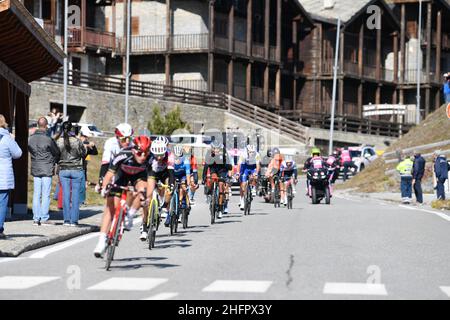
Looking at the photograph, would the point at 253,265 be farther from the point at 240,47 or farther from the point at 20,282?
the point at 240,47

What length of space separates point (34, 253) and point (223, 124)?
47958 mm

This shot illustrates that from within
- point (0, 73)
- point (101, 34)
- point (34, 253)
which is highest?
point (101, 34)

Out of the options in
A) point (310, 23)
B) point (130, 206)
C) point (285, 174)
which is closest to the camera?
point (130, 206)

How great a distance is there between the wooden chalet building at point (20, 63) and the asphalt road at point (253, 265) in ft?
10.3

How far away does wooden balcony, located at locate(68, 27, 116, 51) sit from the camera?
203ft

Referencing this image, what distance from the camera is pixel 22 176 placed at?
23.8 meters

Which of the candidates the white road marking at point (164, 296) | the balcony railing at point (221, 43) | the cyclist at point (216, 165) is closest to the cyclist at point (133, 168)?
the white road marking at point (164, 296)

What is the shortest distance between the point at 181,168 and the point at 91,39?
41.7 meters

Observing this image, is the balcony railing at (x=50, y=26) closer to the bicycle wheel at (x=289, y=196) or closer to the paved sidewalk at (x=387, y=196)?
the paved sidewalk at (x=387, y=196)

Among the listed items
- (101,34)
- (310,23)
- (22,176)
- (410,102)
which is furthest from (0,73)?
(410,102)

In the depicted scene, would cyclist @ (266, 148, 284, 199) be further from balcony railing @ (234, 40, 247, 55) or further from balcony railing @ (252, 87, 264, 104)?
balcony railing @ (252, 87, 264, 104)

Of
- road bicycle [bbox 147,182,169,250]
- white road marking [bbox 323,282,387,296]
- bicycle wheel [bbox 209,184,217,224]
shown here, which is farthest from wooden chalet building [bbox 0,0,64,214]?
white road marking [bbox 323,282,387,296]

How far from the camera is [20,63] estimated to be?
22.8 metres

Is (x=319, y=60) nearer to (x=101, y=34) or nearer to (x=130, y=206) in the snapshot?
(x=101, y=34)
